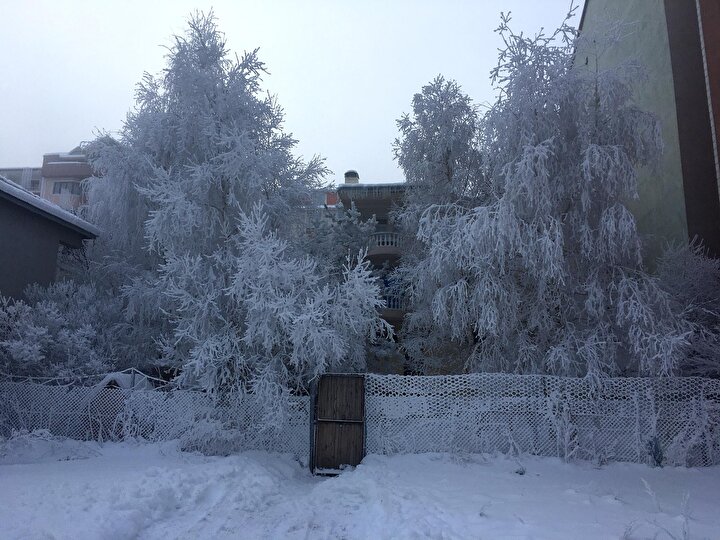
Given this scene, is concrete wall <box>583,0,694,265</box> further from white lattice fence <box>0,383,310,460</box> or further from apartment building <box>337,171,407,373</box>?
white lattice fence <box>0,383,310,460</box>

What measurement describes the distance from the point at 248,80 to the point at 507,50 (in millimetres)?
5423

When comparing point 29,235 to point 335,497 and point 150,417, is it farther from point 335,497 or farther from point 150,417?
point 335,497

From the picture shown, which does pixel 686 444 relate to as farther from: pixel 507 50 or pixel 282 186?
pixel 282 186

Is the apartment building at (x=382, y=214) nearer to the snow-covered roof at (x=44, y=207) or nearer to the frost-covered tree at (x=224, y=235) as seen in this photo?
the frost-covered tree at (x=224, y=235)

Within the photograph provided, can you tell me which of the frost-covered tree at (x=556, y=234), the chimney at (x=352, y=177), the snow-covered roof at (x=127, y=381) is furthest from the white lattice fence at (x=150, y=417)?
the chimney at (x=352, y=177)

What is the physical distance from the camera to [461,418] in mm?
8961

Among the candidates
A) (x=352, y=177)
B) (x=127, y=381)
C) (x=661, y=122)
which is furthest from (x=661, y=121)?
(x=352, y=177)

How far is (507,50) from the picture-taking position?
1022cm

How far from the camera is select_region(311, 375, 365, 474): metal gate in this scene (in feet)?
29.6

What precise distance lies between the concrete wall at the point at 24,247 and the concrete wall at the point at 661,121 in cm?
1493

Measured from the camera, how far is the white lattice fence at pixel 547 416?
854cm

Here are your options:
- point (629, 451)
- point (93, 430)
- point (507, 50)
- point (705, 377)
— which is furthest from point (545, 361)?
point (93, 430)

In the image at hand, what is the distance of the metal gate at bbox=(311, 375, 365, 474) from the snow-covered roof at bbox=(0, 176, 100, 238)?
9236 millimetres

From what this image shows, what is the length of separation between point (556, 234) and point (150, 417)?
26.0 feet
